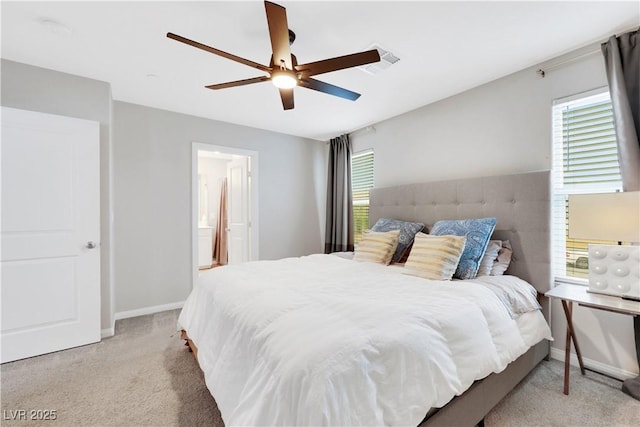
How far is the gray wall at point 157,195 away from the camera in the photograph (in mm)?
3260

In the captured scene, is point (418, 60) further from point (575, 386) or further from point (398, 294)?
point (575, 386)

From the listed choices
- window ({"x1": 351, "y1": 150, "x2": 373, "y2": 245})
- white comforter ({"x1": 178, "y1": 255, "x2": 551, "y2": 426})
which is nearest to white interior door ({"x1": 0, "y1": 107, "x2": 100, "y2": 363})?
white comforter ({"x1": 178, "y1": 255, "x2": 551, "y2": 426})

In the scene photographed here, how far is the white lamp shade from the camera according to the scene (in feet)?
5.48

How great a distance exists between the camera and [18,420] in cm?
165

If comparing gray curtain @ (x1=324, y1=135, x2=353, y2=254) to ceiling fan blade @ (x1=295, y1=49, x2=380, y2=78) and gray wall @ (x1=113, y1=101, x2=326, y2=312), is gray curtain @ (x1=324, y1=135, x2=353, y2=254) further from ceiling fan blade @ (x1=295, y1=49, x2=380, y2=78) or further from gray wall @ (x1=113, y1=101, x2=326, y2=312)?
ceiling fan blade @ (x1=295, y1=49, x2=380, y2=78)

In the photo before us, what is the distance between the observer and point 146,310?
3.39 metres

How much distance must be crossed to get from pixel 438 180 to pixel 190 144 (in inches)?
125

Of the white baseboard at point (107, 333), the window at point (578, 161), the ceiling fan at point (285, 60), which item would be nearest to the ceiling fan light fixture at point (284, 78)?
the ceiling fan at point (285, 60)

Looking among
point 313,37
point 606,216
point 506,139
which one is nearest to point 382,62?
point 313,37

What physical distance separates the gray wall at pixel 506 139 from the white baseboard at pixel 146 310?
3.32 metres

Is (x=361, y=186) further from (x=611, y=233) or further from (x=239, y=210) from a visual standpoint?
(x=611, y=233)

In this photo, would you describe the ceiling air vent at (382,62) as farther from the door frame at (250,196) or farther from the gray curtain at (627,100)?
the door frame at (250,196)

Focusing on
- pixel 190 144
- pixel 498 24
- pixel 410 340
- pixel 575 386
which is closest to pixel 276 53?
pixel 498 24

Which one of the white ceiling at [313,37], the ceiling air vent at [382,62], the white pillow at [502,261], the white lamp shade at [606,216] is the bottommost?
the white pillow at [502,261]
